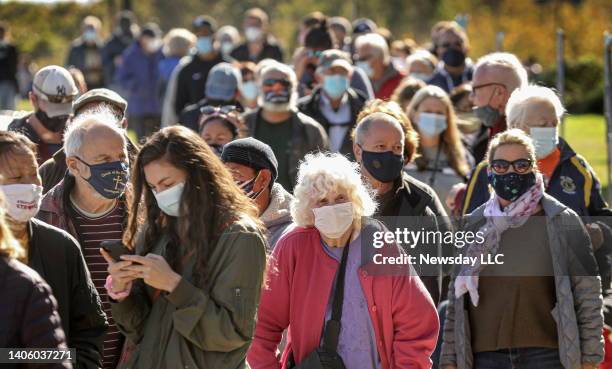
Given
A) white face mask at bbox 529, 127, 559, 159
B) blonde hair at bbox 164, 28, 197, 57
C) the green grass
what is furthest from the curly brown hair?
blonde hair at bbox 164, 28, 197, 57

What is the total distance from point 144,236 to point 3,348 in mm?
1112

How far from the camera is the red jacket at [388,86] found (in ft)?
46.2

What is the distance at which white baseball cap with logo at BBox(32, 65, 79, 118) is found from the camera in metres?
8.90

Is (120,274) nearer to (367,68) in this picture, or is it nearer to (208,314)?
(208,314)

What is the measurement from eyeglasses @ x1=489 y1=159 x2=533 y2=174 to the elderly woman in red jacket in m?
1.00

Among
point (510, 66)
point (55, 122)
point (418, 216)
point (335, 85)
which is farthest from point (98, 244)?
point (335, 85)

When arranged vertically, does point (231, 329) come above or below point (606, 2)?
below

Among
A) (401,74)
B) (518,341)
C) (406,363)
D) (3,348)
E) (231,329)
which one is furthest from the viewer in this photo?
(401,74)

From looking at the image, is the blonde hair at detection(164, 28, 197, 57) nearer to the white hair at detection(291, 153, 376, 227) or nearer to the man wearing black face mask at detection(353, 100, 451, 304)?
the man wearing black face mask at detection(353, 100, 451, 304)

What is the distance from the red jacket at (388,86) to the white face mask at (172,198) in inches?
346

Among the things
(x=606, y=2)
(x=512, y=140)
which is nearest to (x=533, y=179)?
(x=512, y=140)

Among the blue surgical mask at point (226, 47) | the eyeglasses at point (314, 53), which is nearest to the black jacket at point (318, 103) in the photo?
the eyeglasses at point (314, 53)

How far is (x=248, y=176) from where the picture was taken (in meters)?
6.94

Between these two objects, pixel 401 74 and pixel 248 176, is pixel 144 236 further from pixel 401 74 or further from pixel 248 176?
pixel 401 74
